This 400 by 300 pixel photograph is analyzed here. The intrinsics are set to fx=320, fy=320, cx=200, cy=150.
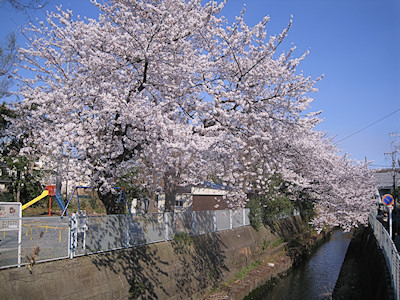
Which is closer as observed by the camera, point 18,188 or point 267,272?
point 267,272

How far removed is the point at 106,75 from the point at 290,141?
263 inches

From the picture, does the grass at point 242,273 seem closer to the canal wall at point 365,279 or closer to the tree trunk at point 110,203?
the canal wall at point 365,279

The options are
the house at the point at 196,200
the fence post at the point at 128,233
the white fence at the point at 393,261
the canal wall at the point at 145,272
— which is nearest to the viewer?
the canal wall at the point at 145,272

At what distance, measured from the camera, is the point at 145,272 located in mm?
8922

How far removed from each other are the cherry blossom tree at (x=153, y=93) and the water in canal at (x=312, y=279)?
258 inches

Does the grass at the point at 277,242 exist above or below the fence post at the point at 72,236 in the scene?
below

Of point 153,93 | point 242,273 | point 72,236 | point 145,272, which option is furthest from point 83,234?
point 242,273

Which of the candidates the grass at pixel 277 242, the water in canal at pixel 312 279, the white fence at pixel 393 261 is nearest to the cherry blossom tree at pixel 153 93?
the white fence at pixel 393 261

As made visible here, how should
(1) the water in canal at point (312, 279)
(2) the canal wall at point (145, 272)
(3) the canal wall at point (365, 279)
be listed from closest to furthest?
(2) the canal wall at point (145, 272)
(3) the canal wall at point (365, 279)
(1) the water in canal at point (312, 279)

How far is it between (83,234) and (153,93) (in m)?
4.49

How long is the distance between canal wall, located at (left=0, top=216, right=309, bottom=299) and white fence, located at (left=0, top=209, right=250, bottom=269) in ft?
0.66

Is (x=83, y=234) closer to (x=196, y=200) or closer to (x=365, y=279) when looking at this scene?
(x=365, y=279)

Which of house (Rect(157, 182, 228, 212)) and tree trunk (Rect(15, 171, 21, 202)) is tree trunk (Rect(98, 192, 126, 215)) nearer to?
house (Rect(157, 182, 228, 212))

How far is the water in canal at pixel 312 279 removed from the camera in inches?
532
